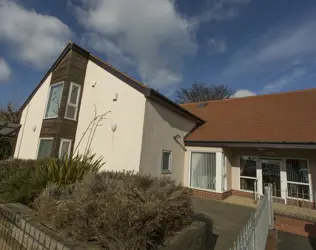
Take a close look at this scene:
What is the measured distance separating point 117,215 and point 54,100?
1113cm

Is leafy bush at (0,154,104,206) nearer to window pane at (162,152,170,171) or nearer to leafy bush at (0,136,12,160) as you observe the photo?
window pane at (162,152,170,171)

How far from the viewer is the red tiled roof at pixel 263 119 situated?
967 centimetres

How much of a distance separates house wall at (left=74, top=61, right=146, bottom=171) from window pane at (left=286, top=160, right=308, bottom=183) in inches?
328

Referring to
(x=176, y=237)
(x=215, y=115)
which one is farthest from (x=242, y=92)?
(x=176, y=237)

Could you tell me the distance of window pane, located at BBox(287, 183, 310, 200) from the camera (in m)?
9.61

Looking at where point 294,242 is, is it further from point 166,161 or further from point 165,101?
point 165,101

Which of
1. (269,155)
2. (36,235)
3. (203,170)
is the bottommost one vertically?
(36,235)

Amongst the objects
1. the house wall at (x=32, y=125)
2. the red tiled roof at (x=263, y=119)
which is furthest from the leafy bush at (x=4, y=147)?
the red tiled roof at (x=263, y=119)

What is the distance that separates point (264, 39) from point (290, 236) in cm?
989

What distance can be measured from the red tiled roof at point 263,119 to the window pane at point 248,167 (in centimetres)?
195

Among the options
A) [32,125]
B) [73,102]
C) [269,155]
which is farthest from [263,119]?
[32,125]

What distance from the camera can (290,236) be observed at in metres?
6.17

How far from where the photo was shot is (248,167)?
11.4 m

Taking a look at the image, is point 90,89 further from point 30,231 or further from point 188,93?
point 188,93
